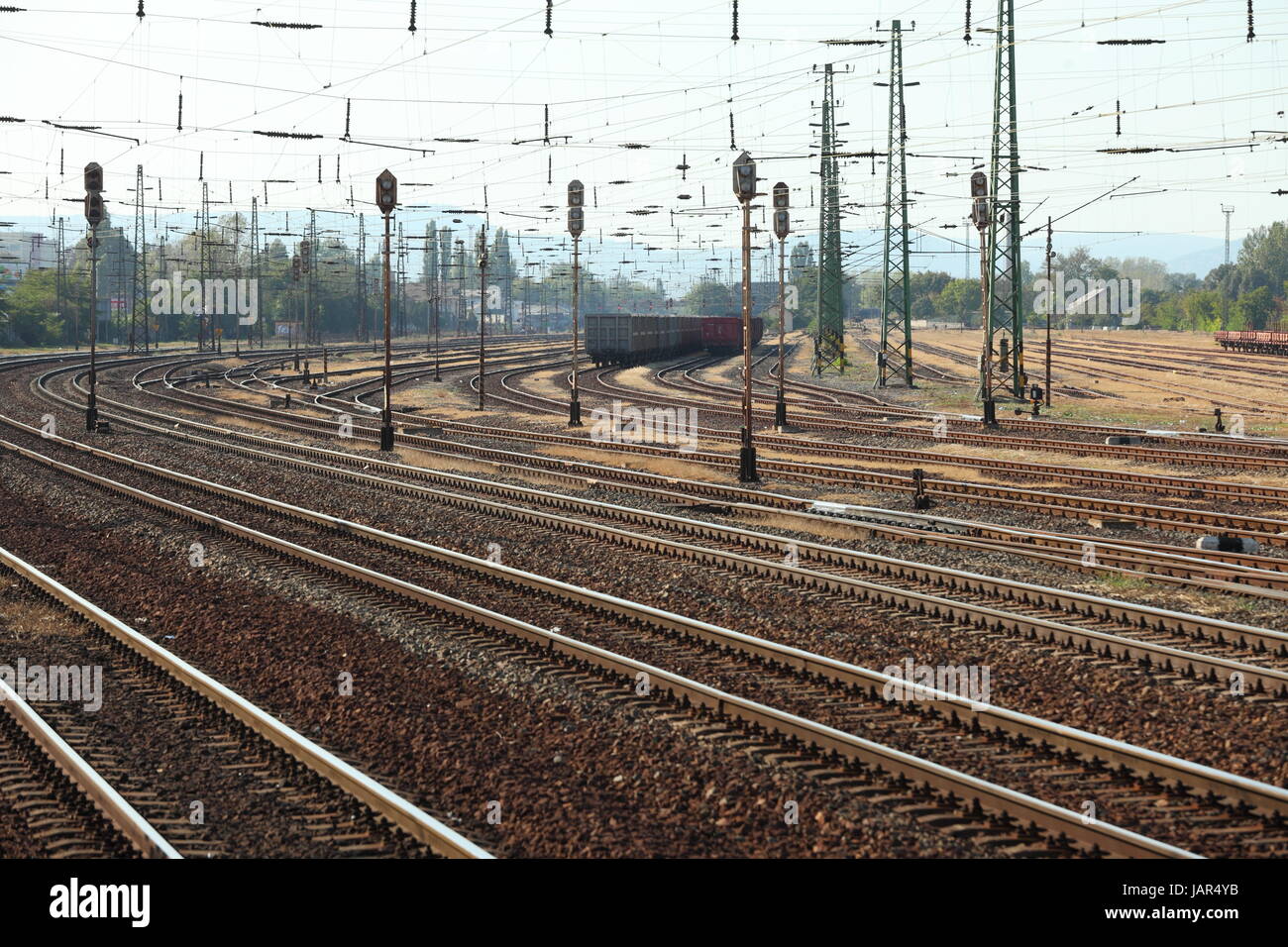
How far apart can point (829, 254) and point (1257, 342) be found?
133 ft

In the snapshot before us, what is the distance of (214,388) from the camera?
2170 inches

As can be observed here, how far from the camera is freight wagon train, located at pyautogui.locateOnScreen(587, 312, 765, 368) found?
7094 cm

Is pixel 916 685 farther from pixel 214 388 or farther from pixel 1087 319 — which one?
pixel 1087 319

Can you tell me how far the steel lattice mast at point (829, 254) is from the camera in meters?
55.7

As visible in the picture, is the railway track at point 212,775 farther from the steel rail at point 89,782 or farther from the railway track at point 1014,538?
the railway track at point 1014,538

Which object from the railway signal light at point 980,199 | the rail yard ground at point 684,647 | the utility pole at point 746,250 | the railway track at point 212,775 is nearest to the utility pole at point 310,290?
the railway signal light at point 980,199

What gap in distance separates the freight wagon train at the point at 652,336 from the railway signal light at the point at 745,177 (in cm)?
4531

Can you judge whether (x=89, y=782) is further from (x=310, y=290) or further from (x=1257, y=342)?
(x=1257, y=342)

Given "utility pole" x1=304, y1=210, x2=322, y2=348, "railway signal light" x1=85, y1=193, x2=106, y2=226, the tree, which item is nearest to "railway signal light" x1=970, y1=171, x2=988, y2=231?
"railway signal light" x1=85, y1=193, x2=106, y2=226

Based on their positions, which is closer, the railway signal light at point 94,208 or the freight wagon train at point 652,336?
the railway signal light at point 94,208

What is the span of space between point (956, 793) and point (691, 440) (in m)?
23.8

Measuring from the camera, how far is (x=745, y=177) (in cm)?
2414

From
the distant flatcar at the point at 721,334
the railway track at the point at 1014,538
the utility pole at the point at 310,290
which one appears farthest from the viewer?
the distant flatcar at the point at 721,334
